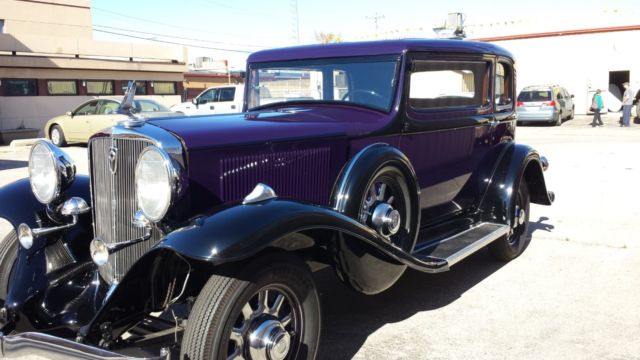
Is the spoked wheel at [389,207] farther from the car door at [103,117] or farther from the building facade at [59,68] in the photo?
the building facade at [59,68]

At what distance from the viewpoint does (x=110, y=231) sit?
3031 mm

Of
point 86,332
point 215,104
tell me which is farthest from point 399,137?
point 215,104

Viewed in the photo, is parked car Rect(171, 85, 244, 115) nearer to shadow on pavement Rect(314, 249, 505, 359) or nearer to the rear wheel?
shadow on pavement Rect(314, 249, 505, 359)

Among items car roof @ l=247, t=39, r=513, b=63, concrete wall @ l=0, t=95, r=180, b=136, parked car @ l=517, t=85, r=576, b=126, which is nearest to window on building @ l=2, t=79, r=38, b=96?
concrete wall @ l=0, t=95, r=180, b=136

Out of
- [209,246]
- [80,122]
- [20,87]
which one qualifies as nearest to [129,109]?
[209,246]

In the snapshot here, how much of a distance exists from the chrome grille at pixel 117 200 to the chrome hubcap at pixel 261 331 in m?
0.65

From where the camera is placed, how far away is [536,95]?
20.6 m

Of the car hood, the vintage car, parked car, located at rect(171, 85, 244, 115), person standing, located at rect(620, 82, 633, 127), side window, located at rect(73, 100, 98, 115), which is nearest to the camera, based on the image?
the vintage car

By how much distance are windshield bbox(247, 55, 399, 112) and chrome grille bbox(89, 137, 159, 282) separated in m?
1.55

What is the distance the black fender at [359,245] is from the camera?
3170mm

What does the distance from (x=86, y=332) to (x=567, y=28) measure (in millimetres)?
25717

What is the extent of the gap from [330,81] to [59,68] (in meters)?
19.0

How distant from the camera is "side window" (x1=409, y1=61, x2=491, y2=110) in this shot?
13.5 ft

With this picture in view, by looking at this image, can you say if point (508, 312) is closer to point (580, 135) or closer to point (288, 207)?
point (288, 207)
